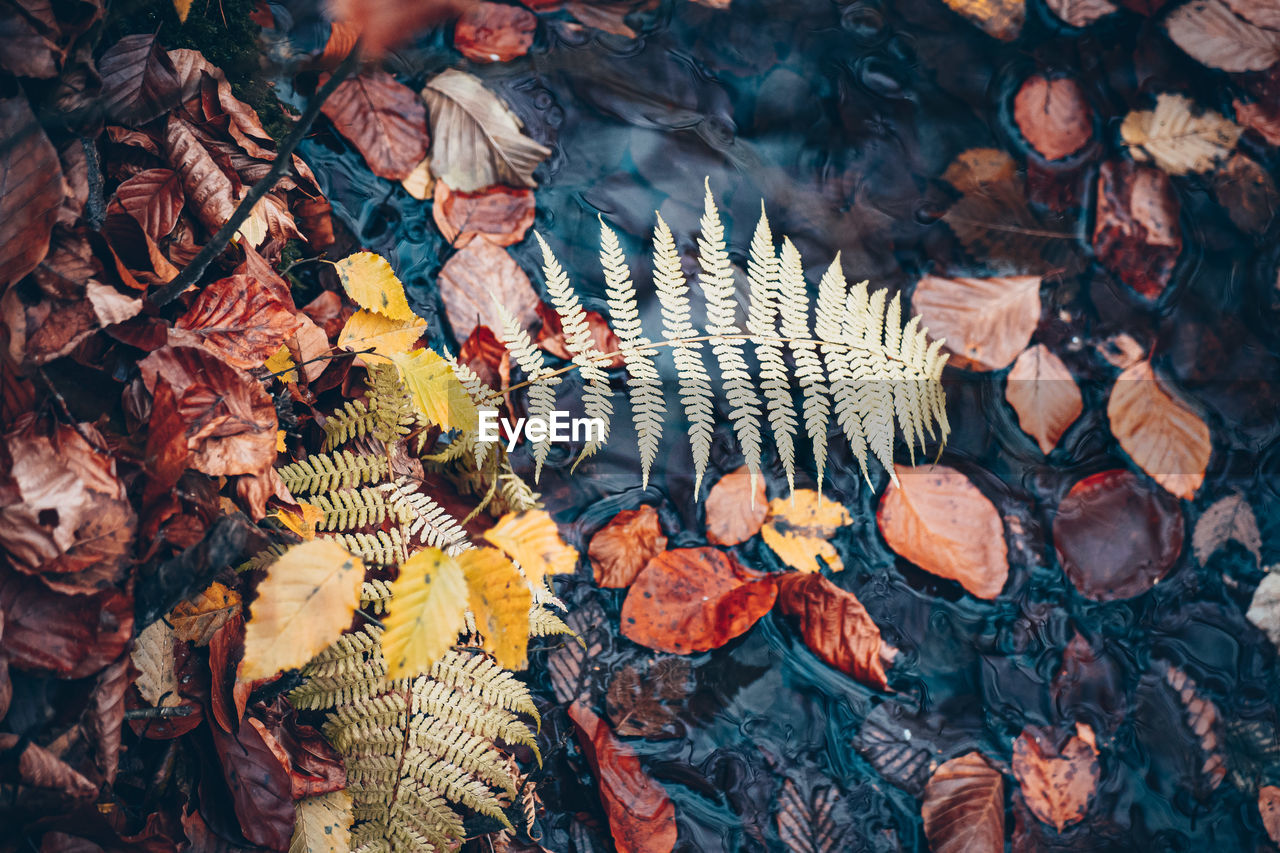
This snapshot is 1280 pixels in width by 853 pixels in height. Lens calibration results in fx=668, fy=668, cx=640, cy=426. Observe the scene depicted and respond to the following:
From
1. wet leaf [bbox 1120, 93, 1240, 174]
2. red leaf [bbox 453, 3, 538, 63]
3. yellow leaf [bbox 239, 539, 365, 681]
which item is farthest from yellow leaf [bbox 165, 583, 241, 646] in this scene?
wet leaf [bbox 1120, 93, 1240, 174]

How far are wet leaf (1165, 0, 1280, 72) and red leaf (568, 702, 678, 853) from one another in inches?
125

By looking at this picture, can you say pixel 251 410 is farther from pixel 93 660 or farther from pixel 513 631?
pixel 513 631

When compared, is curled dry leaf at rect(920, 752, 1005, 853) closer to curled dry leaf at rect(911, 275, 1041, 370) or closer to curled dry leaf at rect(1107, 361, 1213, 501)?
curled dry leaf at rect(1107, 361, 1213, 501)

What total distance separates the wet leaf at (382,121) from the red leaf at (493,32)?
0.28m

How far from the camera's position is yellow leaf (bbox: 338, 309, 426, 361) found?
186 centimetres

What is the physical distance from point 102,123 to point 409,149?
32.7 inches

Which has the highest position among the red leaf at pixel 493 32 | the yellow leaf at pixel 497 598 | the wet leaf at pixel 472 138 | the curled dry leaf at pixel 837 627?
the red leaf at pixel 493 32

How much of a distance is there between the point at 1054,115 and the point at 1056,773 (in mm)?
2290

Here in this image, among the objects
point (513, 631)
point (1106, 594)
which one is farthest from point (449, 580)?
point (1106, 594)

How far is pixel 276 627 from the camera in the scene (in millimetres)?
1226

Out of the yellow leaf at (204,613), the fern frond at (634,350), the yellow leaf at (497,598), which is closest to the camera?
the yellow leaf at (497,598)

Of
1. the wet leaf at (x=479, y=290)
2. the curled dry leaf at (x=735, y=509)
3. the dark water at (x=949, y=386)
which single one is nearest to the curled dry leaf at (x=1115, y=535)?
the dark water at (x=949, y=386)

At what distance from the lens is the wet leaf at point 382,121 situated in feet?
7.01

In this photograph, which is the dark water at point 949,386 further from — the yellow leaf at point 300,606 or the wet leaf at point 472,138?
the yellow leaf at point 300,606
